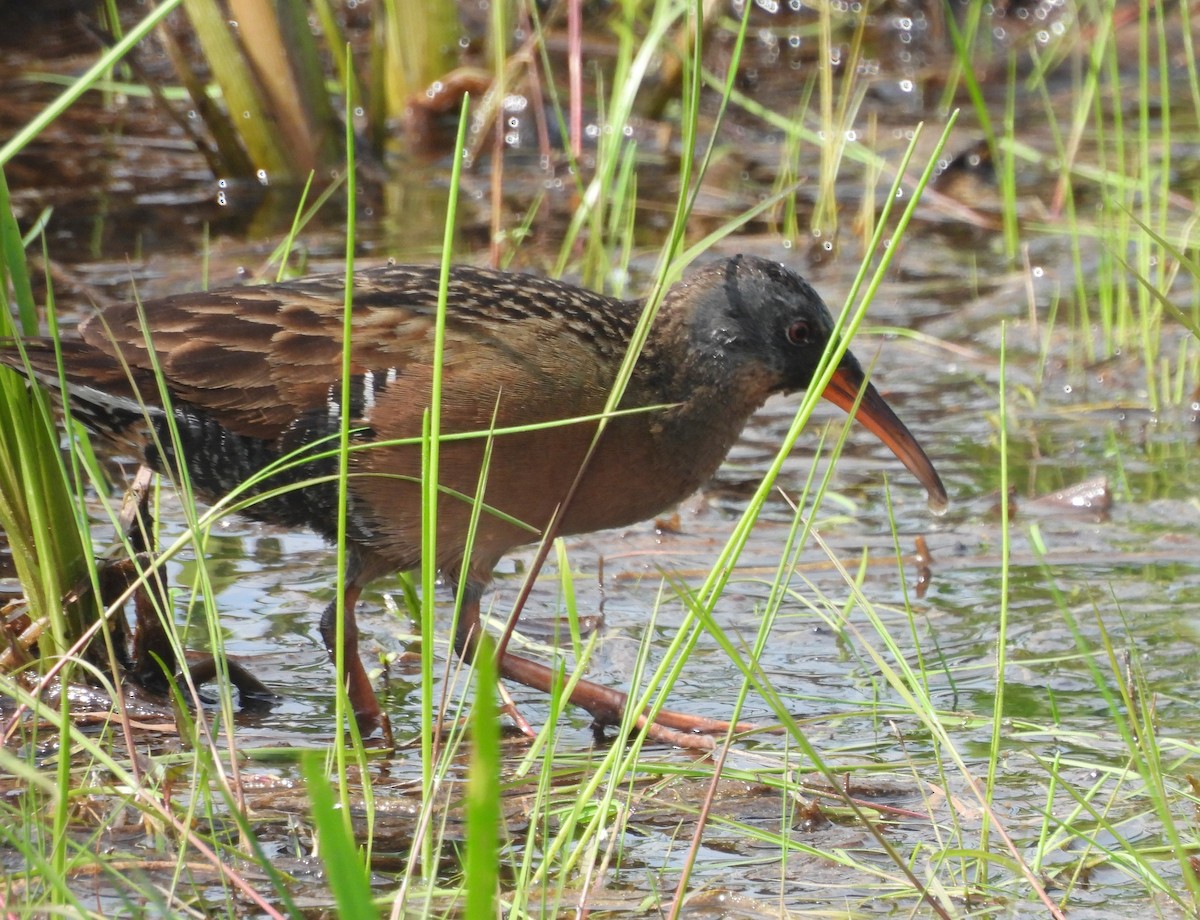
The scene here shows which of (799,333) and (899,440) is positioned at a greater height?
(799,333)

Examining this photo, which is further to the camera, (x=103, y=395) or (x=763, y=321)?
(x=763, y=321)

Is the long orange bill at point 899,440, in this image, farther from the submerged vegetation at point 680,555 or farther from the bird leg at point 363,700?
the bird leg at point 363,700

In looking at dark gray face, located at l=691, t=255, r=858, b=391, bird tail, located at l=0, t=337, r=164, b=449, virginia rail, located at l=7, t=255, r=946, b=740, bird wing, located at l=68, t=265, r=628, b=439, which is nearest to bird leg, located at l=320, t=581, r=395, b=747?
virginia rail, located at l=7, t=255, r=946, b=740

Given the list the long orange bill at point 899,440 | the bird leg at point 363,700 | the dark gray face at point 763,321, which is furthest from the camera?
the long orange bill at point 899,440

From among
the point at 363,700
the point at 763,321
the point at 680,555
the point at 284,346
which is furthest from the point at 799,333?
the point at 363,700

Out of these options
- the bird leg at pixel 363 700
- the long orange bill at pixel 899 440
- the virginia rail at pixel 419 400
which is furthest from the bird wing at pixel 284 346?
the long orange bill at pixel 899 440

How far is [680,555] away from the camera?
4387 mm

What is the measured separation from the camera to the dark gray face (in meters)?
3.83

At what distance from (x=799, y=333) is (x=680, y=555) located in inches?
30.5

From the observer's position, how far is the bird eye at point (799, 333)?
A: 383cm

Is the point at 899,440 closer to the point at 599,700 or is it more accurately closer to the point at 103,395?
the point at 599,700

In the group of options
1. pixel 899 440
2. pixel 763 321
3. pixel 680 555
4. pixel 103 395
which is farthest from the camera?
pixel 680 555

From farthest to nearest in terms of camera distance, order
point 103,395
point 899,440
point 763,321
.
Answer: point 899,440, point 763,321, point 103,395

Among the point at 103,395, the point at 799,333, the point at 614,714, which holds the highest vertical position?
the point at 799,333
